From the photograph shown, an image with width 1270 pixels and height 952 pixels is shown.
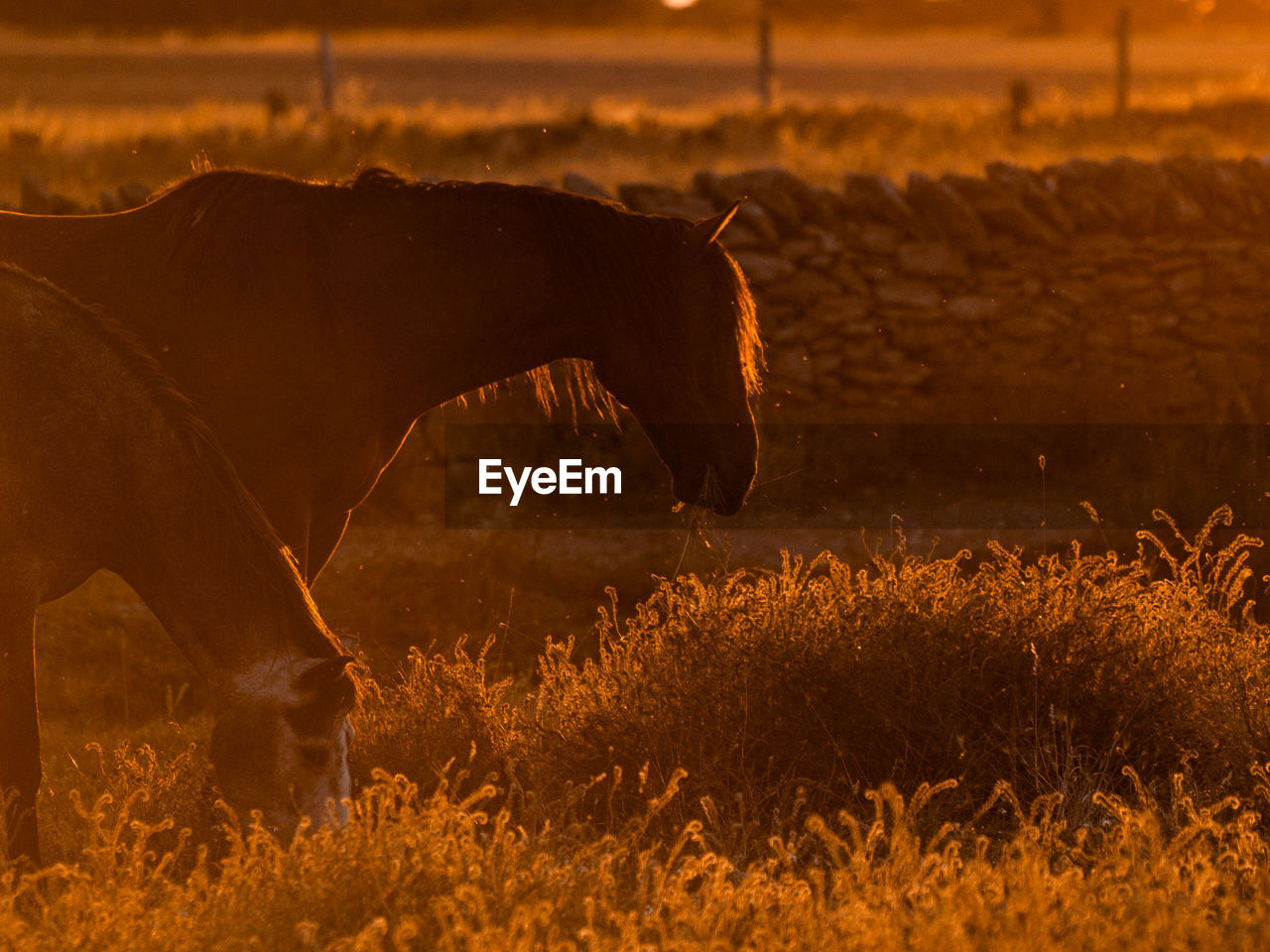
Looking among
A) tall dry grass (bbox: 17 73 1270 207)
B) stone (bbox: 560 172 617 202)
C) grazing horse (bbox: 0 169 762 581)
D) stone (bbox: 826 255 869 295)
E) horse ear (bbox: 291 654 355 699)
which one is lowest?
horse ear (bbox: 291 654 355 699)

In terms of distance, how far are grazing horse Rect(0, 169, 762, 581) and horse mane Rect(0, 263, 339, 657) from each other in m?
0.79

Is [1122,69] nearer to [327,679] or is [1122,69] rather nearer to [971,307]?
[971,307]

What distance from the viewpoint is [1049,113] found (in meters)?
21.9

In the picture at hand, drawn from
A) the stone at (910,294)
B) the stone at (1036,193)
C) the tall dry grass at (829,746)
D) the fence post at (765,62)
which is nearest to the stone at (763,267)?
the stone at (910,294)

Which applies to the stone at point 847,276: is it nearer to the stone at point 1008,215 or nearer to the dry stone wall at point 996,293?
the dry stone wall at point 996,293

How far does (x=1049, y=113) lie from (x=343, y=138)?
383 inches

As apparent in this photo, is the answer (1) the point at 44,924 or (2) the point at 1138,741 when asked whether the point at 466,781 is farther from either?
(2) the point at 1138,741

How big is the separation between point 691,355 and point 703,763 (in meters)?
1.25

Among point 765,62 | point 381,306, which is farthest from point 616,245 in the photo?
point 765,62

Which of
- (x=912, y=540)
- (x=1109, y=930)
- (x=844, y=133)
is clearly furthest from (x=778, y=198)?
(x=844, y=133)

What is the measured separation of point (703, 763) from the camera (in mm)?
4742

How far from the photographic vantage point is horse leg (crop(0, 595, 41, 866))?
4145 mm

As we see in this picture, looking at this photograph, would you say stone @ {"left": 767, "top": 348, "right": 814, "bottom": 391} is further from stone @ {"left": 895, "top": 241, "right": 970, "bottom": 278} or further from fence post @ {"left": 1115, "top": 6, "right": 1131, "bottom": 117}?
fence post @ {"left": 1115, "top": 6, "right": 1131, "bottom": 117}

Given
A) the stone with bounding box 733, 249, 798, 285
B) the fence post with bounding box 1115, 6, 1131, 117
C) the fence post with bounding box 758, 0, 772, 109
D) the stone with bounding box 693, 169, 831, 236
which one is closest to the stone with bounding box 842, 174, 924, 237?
the stone with bounding box 693, 169, 831, 236
